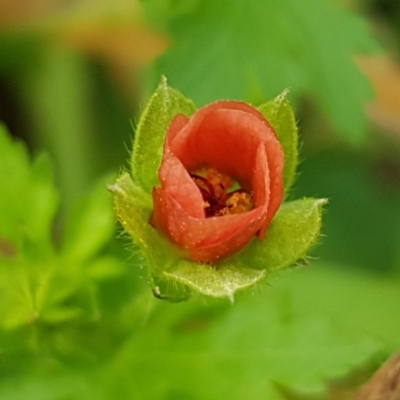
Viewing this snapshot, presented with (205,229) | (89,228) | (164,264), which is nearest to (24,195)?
(89,228)

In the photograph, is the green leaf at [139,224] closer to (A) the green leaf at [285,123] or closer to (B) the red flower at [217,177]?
(B) the red flower at [217,177]

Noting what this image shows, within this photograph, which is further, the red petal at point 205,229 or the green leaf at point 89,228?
the green leaf at point 89,228

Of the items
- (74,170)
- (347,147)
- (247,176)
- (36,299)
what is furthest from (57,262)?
(347,147)

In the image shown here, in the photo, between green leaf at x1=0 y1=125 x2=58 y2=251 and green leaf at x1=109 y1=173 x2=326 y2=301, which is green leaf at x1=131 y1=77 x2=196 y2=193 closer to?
green leaf at x1=109 y1=173 x2=326 y2=301

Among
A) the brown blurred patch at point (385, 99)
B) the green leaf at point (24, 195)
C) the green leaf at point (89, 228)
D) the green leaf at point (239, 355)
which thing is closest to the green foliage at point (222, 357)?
the green leaf at point (239, 355)

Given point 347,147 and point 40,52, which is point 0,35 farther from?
point 347,147

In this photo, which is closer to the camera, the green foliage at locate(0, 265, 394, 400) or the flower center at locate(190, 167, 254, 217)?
the flower center at locate(190, 167, 254, 217)

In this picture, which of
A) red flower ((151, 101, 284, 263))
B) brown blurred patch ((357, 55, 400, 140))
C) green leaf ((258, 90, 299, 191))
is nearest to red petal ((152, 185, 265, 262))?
red flower ((151, 101, 284, 263))
